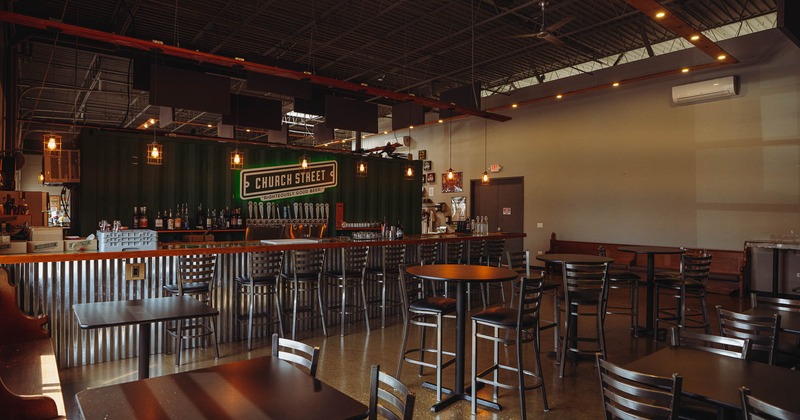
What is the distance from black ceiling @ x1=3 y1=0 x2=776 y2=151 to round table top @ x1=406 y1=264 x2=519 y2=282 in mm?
3440

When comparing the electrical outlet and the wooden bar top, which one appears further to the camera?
the electrical outlet

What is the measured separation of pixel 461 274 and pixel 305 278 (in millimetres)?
2261

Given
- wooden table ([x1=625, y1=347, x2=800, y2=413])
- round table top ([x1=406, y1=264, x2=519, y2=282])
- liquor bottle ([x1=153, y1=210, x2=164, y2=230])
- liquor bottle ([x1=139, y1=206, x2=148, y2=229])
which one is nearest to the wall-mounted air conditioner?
round table top ([x1=406, y1=264, x2=519, y2=282])

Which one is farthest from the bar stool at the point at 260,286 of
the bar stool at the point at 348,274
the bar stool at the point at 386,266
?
the bar stool at the point at 386,266

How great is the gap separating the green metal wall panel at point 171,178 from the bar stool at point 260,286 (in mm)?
3495

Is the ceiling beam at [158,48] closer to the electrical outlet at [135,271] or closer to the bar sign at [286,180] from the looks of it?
the electrical outlet at [135,271]

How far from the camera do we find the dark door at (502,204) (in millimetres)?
12023

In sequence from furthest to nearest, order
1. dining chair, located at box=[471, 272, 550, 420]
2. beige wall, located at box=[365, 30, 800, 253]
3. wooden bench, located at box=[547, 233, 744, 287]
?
wooden bench, located at box=[547, 233, 744, 287] < beige wall, located at box=[365, 30, 800, 253] < dining chair, located at box=[471, 272, 550, 420]

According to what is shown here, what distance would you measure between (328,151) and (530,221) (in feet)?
17.6

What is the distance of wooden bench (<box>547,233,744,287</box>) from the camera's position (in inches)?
328

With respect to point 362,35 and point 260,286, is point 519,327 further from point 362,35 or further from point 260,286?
point 362,35

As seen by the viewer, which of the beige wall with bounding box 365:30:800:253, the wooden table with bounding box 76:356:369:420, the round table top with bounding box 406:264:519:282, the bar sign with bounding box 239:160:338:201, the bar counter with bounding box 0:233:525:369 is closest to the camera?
the wooden table with bounding box 76:356:369:420

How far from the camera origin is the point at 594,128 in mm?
10359

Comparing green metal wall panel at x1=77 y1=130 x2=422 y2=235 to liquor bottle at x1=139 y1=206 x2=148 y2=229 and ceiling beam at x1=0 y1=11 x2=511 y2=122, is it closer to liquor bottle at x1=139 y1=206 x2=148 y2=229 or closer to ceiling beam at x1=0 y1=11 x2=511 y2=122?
liquor bottle at x1=139 y1=206 x2=148 y2=229
